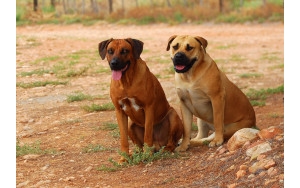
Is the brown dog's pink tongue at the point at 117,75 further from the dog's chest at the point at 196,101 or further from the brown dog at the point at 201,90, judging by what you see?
the dog's chest at the point at 196,101

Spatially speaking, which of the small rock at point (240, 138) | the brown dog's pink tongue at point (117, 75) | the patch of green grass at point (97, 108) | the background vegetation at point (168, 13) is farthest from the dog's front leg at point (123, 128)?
the background vegetation at point (168, 13)

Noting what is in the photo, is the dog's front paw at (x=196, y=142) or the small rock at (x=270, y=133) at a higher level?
the small rock at (x=270, y=133)

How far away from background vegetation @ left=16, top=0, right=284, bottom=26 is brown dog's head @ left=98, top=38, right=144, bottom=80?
1650 cm

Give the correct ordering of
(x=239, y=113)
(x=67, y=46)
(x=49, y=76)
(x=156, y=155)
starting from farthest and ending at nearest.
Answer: (x=67, y=46)
(x=49, y=76)
(x=239, y=113)
(x=156, y=155)

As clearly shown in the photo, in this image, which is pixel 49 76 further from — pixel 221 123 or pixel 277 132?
pixel 277 132

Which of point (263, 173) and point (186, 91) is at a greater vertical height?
point (186, 91)

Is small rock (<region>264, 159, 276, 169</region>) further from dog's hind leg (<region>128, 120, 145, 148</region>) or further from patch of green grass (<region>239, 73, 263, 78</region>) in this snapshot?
patch of green grass (<region>239, 73, 263, 78</region>)

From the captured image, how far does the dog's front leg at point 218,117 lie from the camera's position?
7.54 meters

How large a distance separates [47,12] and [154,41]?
10.5 meters

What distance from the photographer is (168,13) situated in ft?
84.6

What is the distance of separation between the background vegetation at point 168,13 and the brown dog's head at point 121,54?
54.1ft

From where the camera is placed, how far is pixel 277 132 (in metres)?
6.81

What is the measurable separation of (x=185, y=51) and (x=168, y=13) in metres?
18.7

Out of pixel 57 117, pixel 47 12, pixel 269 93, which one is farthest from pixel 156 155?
pixel 47 12
